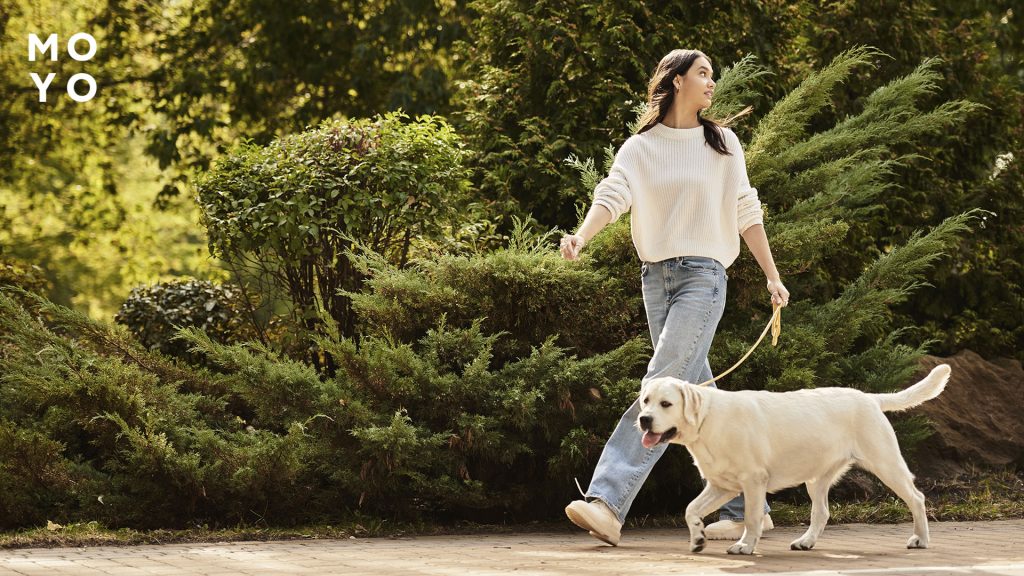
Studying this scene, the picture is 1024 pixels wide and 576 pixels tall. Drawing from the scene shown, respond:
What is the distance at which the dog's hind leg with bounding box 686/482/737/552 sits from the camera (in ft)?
18.0

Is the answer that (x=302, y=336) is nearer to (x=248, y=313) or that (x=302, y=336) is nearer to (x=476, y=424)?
(x=248, y=313)

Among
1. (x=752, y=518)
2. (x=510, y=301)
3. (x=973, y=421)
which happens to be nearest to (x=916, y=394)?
(x=752, y=518)

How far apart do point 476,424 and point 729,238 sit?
5.51ft

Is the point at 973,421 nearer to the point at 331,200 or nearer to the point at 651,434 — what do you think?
the point at 651,434

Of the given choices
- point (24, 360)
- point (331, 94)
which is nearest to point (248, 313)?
point (24, 360)

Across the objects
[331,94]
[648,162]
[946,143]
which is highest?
[331,94]

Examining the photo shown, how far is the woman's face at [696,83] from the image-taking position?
230 inches

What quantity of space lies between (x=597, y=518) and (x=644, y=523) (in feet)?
4.54

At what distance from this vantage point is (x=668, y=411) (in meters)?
5.26

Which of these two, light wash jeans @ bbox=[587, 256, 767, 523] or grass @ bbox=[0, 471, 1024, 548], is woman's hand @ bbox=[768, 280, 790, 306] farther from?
grass @ bbox=[0, 471, 1024, 548]

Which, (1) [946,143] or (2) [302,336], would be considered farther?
(1) [946,143]

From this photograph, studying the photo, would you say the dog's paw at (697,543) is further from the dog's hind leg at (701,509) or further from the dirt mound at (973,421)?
the dirt mound at (973,421)

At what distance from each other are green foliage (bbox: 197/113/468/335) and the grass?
1986 millimetres

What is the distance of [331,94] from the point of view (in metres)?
18.4
